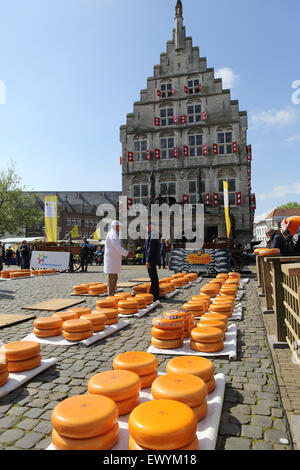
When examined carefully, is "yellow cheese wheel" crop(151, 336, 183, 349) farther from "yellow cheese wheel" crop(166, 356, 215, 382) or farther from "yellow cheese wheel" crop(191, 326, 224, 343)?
"yellow cheese wheel" crop(166, 356, 215, 382)

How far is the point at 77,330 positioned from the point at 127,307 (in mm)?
1661

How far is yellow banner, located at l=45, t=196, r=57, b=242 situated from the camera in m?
19.9

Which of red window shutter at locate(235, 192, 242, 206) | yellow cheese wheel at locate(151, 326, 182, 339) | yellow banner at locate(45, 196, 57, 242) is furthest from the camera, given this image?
red window shutter at locate(235, 192, 242, 206)

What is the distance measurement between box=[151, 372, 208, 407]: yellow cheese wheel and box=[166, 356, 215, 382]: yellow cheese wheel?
6.7 inches

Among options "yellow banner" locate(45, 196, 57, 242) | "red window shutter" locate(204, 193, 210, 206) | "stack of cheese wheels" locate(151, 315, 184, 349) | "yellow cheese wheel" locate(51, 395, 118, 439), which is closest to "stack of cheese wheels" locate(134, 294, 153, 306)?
"stack of cheese wheels" locate(151, 315, 184, 349)

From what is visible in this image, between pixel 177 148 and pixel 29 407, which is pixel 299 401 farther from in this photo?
pixel 177 148

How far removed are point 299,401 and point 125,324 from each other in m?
3.11

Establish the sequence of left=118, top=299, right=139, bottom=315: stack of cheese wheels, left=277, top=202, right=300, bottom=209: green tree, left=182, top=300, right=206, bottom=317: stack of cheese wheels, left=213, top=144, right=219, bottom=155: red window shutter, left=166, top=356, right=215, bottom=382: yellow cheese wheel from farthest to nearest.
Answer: left=277, top=202, right=300, bottom=209: green tree < left=213, top=144, right=219, bottom=155: red window shutter < left=118, top=299, right=139, bottom=315: stack of cheese wheels < left=182, top=300, right=206, bottom=317: stack of cheese wheels < left=166, top=356, right=215, bottom=382: yellow cheese wheel

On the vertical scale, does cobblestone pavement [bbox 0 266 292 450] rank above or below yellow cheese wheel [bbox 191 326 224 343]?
below

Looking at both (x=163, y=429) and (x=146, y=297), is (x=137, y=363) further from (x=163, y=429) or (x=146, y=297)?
(x=146, y=297)

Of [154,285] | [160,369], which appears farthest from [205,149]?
[160,369]

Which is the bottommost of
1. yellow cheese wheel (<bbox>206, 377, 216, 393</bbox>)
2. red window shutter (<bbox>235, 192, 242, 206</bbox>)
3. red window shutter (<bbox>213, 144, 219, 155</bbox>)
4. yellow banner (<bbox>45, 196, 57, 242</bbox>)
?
yellow cheese wheel (<bbox>206, 377, 216, 393</bbox>)

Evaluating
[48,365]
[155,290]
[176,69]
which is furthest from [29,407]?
[176,69]
